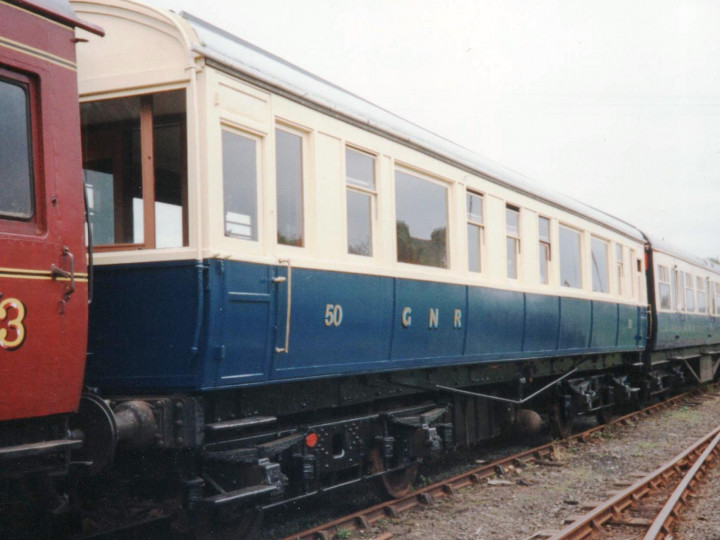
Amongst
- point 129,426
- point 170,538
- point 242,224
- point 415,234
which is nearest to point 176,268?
point 242,224

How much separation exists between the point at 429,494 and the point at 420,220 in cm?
255

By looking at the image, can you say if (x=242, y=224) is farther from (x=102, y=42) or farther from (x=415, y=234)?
(x=415, y=234)

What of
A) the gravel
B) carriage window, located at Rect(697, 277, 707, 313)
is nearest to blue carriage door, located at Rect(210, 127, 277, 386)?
the gravel

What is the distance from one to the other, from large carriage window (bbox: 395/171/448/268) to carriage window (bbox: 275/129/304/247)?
4.41ft

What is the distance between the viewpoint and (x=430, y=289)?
722cm

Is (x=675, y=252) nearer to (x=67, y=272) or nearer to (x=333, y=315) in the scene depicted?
(x=333, y=315)

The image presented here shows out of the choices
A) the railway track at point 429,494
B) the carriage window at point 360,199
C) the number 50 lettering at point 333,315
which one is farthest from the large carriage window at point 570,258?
the number 50 lettering at point 333,315

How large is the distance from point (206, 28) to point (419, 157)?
264 cm

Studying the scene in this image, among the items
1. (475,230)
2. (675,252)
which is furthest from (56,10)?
(675,252)

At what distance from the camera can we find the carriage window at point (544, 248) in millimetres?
9977

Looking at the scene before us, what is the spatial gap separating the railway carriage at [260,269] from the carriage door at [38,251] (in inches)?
20.2

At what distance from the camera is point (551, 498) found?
307 inches

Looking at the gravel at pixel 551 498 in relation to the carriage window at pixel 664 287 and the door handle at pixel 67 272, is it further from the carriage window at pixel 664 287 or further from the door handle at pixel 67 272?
the carriage window at pixel 664 287

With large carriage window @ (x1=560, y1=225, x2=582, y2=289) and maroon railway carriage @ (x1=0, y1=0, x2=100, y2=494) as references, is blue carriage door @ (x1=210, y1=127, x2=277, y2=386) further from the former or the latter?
large carriage window @ (x1=560, y1=225, x2=582, y2=289)
